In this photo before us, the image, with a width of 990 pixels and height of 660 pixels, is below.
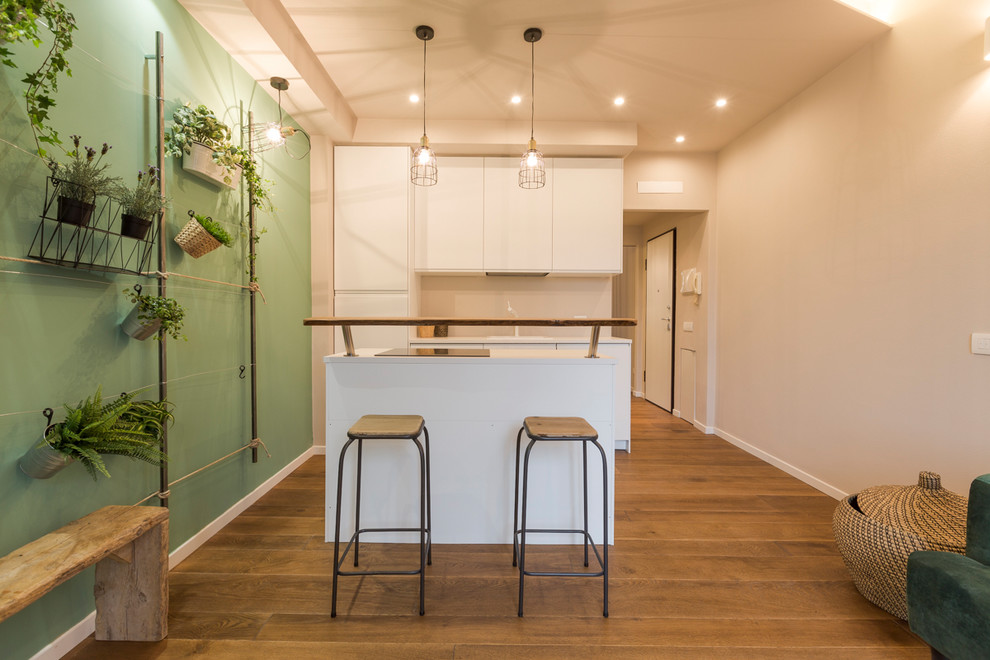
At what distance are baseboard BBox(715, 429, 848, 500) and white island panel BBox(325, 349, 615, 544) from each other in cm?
176

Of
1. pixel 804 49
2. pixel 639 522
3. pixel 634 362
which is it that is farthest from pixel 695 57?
pixel 634 362

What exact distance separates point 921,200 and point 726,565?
218 cm

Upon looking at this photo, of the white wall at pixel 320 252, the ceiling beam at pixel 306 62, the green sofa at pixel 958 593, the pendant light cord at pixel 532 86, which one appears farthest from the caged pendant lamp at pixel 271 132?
the green sofa at pixel 958 593

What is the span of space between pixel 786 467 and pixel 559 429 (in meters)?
2.50

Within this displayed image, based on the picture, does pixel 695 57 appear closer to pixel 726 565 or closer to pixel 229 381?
pixel 726 565

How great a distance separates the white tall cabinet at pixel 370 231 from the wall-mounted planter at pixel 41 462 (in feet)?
8.00

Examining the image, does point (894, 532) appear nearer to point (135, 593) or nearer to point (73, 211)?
point (135, 593)

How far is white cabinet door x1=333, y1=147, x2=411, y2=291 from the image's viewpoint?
3.77 m

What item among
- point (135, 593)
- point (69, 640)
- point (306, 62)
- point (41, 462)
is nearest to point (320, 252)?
point (306, 62)

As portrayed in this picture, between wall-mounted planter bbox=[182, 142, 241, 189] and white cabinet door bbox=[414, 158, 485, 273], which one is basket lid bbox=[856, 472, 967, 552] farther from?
wall-mounted planter bbox=[182, 142, 241, 189]

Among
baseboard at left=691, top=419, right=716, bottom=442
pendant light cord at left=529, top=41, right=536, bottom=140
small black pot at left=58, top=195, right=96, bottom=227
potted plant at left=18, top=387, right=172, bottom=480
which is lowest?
baseboard at left=691, top=419, right=716, bottom=442

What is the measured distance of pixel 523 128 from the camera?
381 centimetres

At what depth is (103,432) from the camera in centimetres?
148

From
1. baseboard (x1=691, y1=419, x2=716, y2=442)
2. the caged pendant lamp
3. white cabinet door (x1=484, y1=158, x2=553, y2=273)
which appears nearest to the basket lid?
baseboard (x1=691, y1=419, x2=716, y2=442)
